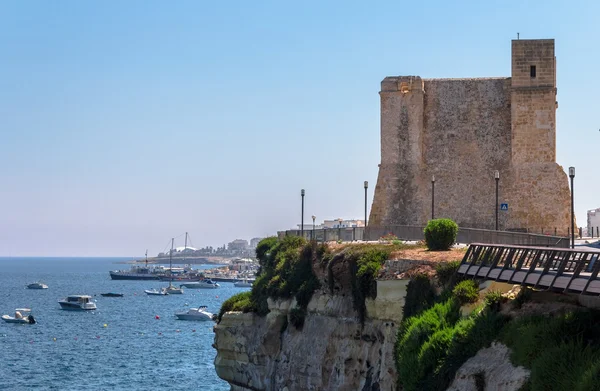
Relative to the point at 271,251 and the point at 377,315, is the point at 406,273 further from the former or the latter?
the point at 271,251

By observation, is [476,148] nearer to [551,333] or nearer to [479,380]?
[479,380]

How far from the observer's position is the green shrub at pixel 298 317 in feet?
125

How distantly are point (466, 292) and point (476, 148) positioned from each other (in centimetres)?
1932

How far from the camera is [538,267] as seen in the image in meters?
23.3

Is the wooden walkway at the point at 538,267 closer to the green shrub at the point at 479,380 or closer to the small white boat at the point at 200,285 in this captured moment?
the green shrub at the point at 479,380

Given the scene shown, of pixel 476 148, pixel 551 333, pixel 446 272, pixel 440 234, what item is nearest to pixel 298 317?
pixel 440 234

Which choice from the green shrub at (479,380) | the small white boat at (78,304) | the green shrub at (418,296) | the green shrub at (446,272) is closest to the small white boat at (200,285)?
the small white boat at (78,304)

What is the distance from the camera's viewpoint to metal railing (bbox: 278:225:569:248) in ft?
113

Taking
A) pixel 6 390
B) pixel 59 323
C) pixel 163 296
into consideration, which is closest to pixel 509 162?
pixel 6 390

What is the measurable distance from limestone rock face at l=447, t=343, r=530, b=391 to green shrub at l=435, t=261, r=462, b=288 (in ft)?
16.3

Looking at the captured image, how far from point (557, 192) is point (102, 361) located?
113ft

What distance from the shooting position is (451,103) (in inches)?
1778

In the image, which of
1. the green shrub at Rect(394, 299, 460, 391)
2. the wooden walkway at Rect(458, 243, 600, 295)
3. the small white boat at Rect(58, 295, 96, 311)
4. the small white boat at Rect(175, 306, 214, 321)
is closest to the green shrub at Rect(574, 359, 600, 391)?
the wooden walkway at Rect(458, 243, 600, 295)

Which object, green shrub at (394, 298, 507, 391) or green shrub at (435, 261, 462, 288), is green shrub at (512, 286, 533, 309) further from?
green shrub at (435, 261, 462, 288)
